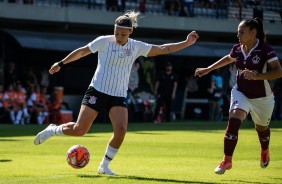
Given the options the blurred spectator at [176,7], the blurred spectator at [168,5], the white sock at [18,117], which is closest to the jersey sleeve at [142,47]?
the white sock at [18,117]

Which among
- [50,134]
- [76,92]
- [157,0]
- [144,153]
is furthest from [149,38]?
[50,134]

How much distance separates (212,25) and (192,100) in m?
3.89

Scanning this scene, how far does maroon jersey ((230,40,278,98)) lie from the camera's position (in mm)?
12164

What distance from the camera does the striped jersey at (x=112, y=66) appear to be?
12.0m

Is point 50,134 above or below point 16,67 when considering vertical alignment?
above

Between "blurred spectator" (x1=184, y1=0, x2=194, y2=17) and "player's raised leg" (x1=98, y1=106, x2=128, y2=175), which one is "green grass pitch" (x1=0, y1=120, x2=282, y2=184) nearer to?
"player's raised leg" (x1=98, y1=106, x2=128, y2=175)

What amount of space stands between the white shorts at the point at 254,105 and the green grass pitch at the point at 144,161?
891 mm

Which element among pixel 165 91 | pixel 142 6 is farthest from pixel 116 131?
pixel 142 6

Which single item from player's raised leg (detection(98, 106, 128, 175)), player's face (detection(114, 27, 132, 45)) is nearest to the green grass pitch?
player's raised leg (detection(98, 106, 128, 175))

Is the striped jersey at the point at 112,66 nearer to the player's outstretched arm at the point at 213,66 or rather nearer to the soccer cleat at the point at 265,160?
the player's outstretched arm at the point at 213,66

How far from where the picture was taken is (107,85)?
1196 centimetres

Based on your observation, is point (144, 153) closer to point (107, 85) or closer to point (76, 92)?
point (107, 85)

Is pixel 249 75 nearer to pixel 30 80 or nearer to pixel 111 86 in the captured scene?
pixel 111 86

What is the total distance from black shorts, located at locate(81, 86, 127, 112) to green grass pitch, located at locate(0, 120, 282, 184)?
39.4 inches
